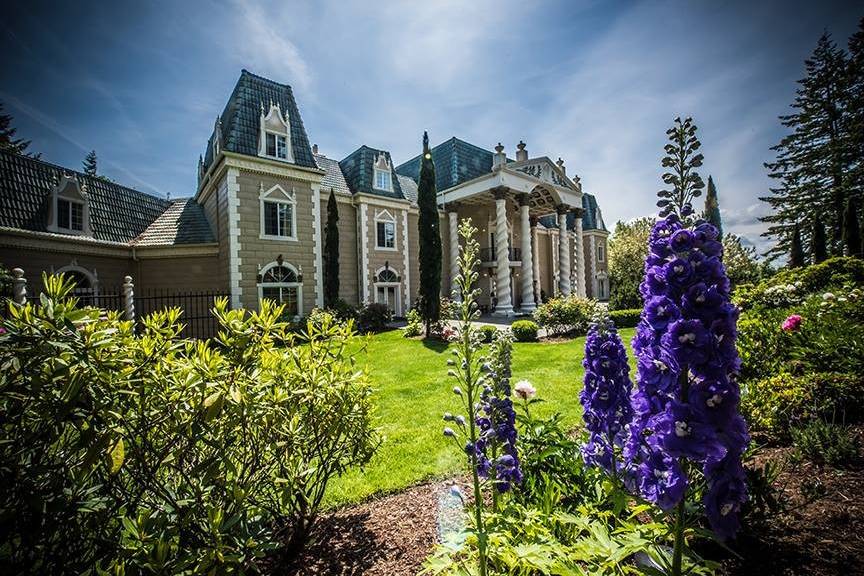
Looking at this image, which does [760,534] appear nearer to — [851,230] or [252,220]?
[252,220]

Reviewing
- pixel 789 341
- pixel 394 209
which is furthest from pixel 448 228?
pixel 789 341

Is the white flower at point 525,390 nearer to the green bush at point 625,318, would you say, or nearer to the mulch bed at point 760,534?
the mulch bed at point 760,534

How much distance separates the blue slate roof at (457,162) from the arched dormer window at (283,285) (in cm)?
1119

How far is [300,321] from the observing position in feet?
46.7

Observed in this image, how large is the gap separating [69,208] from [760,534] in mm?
20729

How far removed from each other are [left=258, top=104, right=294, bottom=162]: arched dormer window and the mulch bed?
1534 centimetres

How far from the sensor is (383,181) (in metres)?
19.5

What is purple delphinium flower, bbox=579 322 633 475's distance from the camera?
231cm

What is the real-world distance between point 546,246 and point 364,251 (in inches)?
789

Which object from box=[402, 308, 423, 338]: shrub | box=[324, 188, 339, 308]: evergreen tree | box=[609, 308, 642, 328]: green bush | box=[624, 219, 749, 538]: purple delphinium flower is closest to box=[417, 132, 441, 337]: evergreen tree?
box=[402, 308, 423, 338]: shrub

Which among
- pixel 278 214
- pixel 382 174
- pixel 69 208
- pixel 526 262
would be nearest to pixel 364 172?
pixel 382 174

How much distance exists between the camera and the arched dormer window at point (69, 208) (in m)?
12.6

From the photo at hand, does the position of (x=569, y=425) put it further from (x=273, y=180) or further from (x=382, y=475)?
(x=273, y=180)

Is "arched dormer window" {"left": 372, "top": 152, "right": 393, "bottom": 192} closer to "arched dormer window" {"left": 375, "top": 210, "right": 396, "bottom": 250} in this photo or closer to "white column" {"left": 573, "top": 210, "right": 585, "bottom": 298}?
"arched dormer window" {"left": 375, "top": 210, "right": 396, "bottom": 250}
